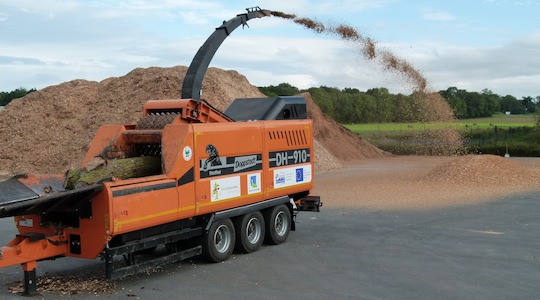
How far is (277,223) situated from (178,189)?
3361mm

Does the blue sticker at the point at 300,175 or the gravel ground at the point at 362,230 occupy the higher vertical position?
the blue sticker at the point at 300,175

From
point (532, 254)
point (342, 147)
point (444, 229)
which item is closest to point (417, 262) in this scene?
point (532, 254)

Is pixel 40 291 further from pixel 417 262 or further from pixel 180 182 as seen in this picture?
pixel 417 262

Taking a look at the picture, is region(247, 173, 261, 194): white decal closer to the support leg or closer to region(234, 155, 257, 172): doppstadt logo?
region(234, 155, 257, 172): doppstadt logo

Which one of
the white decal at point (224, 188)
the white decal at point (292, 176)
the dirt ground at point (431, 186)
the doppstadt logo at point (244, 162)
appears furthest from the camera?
the dirt ground at point (431, 186)

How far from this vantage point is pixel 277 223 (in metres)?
12.3

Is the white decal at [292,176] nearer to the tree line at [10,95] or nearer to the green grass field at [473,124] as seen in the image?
the green grass field at [473,124]

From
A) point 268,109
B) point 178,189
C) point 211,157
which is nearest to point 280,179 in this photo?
point 268,109

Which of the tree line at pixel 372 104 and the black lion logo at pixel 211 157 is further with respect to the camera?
the tree line at pixel 372 104

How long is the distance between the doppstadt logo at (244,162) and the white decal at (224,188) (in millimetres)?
195

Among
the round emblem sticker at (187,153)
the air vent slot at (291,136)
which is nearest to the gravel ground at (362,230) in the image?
the round emblem sticker at (187,153)

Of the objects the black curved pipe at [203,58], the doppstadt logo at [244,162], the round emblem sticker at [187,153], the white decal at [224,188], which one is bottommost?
the white decal at [224,188]

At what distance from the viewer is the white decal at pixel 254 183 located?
11086 mm

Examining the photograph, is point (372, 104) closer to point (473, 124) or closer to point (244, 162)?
point (473, 124)
